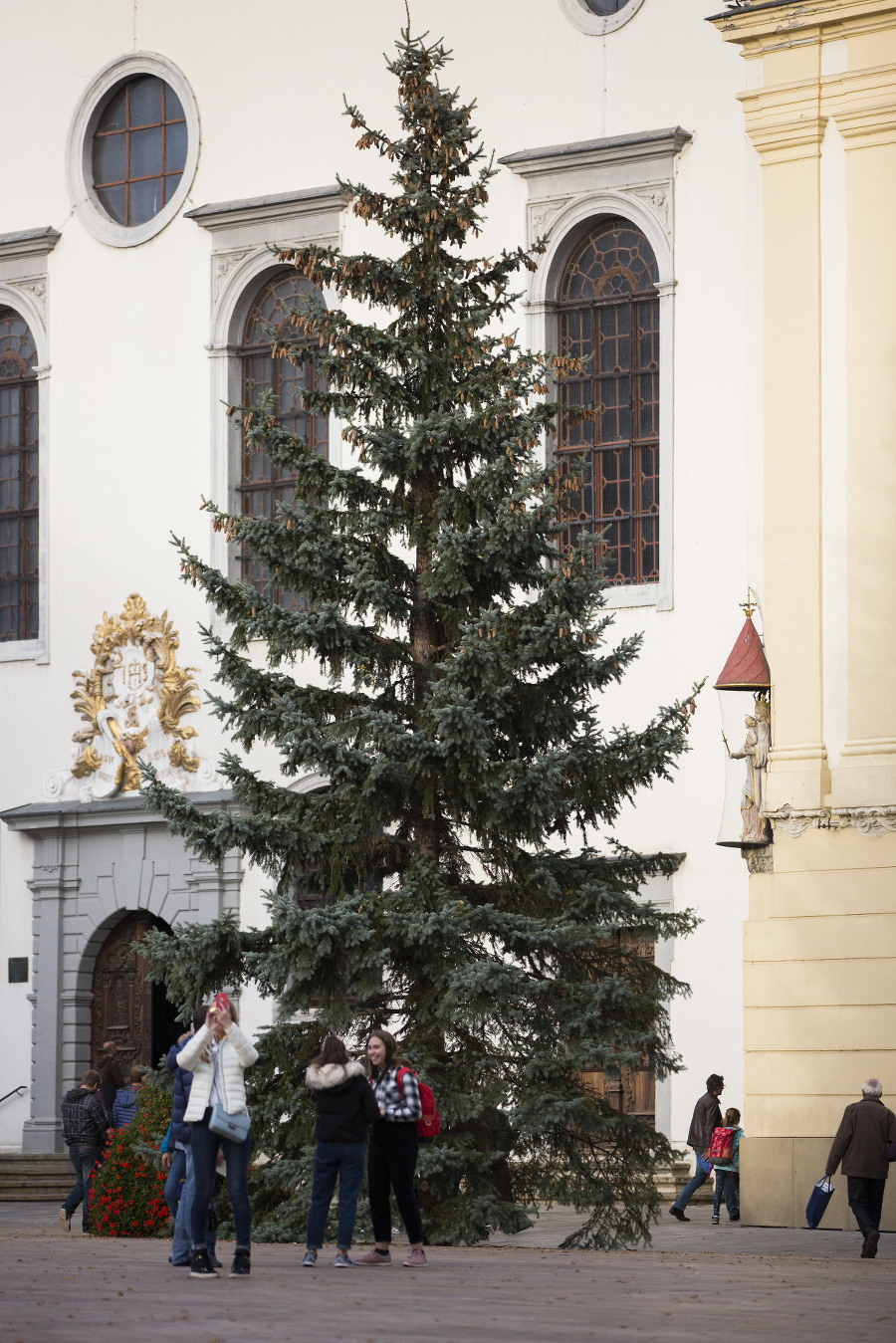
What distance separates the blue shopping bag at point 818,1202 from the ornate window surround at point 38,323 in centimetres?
1264

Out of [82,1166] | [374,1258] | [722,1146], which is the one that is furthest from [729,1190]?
[374,1258]

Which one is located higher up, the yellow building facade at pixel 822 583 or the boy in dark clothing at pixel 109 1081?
the yellow building facade at pixel 822 583

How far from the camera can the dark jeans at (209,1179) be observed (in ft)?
40.5

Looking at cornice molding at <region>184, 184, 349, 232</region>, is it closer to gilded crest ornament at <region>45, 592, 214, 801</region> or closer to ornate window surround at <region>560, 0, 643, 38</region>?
ornate window surround at <region>560, 0, 643, 38</region>

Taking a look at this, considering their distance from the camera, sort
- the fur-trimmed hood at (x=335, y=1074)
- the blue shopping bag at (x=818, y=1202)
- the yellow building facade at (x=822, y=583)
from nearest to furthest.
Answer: the fur-trimmed hood at (x=335, y=1074) → the blue shopping bag at (x=818, y=1202) → the yellow building facade at (x=822, y=583)

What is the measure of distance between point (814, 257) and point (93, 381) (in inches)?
395

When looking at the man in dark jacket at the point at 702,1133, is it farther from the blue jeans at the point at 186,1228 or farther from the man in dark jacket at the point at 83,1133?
Result: the blue jeans at the point at 186,1228

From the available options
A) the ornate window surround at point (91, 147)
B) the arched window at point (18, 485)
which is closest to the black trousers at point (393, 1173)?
the arched window at point (18, 485)

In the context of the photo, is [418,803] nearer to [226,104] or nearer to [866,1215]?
[866,1215]

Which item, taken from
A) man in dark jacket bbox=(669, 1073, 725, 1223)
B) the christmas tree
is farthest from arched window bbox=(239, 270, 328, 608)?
the christmas tree

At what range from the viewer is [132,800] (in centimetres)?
2623

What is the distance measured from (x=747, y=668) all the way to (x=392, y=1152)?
305 inches

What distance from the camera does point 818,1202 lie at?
17.3 meters

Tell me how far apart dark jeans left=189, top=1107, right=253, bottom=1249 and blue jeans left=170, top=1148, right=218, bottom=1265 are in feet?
0.17
